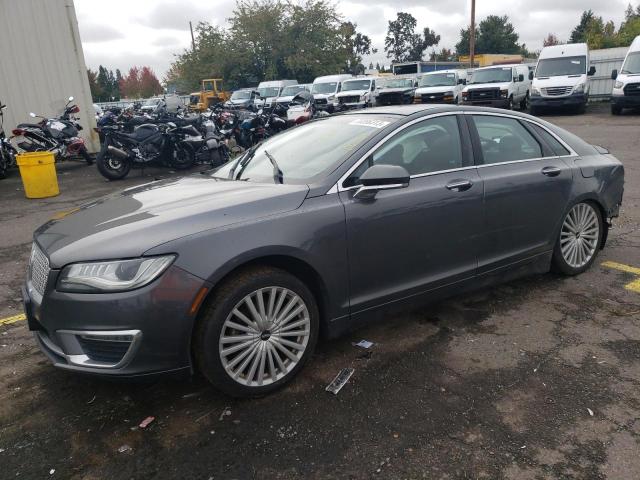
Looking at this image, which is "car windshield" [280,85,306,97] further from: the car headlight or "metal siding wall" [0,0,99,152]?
the car headlight

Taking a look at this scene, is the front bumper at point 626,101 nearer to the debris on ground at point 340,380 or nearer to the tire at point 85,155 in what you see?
the tire at point 85,155

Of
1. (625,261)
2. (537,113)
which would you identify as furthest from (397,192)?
(537,113)

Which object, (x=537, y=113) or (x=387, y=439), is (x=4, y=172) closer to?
(x=387, y=439)

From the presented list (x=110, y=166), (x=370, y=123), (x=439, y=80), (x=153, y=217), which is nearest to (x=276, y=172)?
(x=370, y=123)

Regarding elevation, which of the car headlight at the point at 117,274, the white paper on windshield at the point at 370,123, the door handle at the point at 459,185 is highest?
the white paper on windshield at the point at 370,123

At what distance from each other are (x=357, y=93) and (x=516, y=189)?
802 inches

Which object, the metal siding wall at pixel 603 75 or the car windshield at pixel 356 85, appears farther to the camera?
the car windshield at pixel 356 85

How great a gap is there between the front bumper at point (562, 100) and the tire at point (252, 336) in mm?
19273

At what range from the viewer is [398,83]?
2492 centimetres

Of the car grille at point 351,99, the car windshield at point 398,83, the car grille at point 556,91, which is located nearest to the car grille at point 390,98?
the car grille at point 351,99

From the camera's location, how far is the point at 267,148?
3.97 meters

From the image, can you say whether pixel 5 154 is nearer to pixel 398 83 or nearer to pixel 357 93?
pixel 357 93

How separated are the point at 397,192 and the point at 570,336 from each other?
153 centimetres

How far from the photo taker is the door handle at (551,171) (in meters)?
4.02
